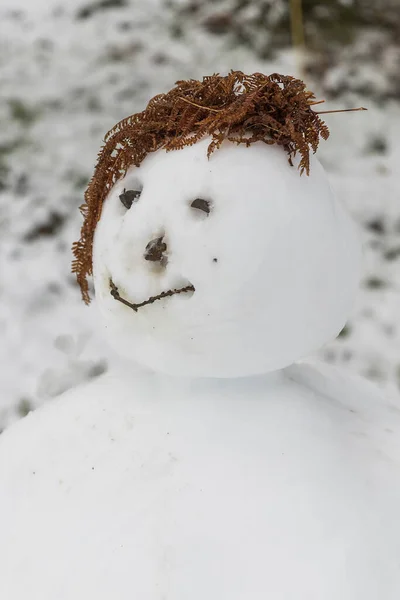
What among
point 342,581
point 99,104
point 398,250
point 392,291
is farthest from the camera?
point 99,104

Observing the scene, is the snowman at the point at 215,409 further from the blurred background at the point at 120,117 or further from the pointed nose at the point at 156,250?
the blurred background at the point at 120,117

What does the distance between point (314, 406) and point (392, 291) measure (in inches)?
36.9

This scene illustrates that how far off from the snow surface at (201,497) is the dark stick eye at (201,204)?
23 centimetres

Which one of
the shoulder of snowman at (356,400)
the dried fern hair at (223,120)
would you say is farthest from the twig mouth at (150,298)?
the shoulder of snowman at (356,400)

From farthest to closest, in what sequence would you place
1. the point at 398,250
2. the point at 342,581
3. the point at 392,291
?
the point at 398,250
the point at 392,291
the point at 342,581

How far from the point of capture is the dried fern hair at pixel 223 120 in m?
0.64

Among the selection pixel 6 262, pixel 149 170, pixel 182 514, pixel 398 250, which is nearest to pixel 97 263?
pixel 149 170

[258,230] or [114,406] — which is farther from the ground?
[258,230]

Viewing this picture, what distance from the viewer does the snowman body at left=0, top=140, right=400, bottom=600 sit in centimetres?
63

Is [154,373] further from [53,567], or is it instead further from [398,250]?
[398,250]

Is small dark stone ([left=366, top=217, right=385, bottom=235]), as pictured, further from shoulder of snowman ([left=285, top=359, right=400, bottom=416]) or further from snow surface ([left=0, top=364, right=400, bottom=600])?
snow surface ([left=0, top=364, right=400, bottom=600])

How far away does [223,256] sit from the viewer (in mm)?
636

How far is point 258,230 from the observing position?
0.64 meters

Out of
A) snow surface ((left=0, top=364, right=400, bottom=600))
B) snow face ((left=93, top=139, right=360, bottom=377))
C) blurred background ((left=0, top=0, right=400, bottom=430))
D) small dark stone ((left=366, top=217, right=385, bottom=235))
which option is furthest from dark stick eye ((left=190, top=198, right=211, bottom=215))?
small dark stone ((left=366, top=217, right=385, bottom=235))
